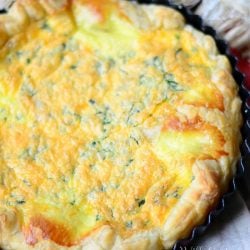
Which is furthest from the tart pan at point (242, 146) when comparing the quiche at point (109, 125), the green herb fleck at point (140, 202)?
the green herb fleck at point (140, 202)

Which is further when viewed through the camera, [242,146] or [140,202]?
[242,146]

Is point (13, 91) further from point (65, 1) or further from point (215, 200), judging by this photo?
point (215, 200)

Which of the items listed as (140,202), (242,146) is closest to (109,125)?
(140,202)

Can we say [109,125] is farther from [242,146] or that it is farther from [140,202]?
[242,146]

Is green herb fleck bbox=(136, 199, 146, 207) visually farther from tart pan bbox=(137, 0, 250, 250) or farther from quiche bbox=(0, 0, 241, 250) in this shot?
tart pan bbox=(137, 0, 250, 250)

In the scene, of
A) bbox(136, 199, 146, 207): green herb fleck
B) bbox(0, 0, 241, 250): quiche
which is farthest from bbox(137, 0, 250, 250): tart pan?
bbox(136, 199, 146, 207): green herb fleck

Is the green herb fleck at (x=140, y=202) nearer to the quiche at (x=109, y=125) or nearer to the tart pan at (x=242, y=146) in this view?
the quiche at (x=109, y=125)

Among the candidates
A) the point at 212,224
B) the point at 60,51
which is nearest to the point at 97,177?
the point at 212,224

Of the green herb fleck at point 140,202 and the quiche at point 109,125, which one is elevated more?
the quiche at point 109,125

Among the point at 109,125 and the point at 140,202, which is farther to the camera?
the point at 109,125
